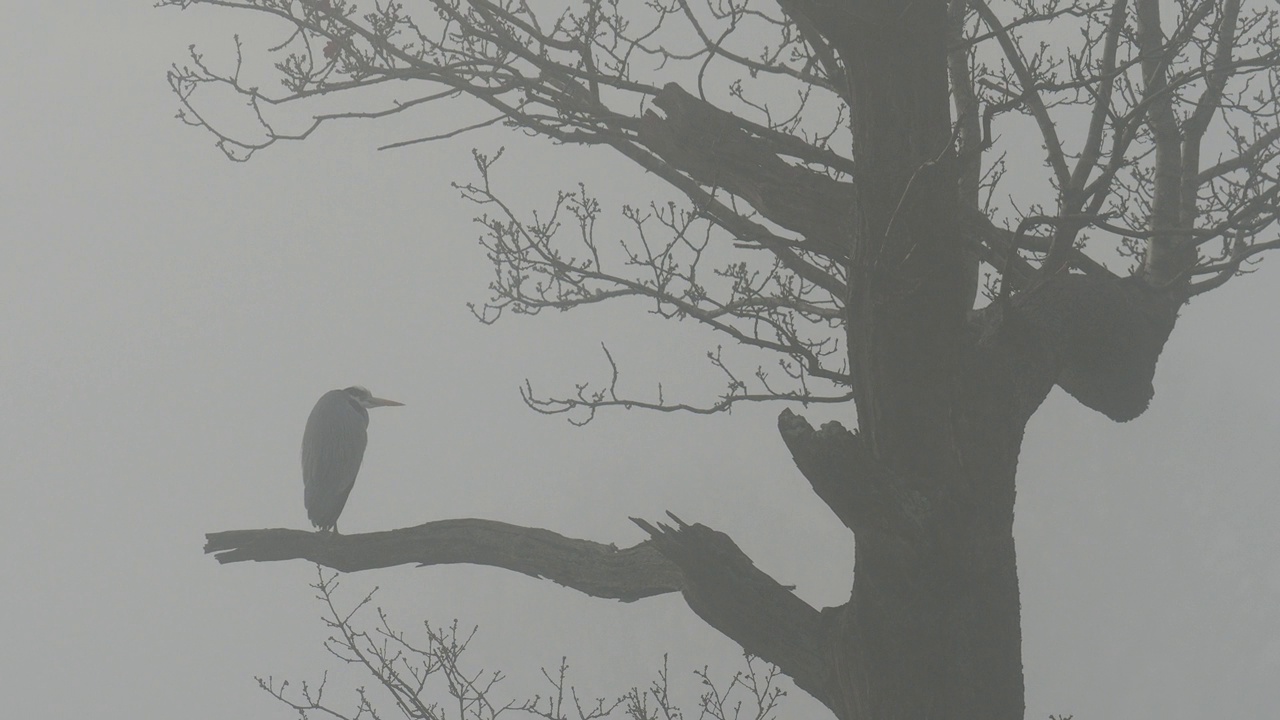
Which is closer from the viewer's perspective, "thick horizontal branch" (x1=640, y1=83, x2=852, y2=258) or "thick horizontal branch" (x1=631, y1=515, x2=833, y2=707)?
"thick horizontal branch" (x1=631, y1=515, x2=833, y2=707)

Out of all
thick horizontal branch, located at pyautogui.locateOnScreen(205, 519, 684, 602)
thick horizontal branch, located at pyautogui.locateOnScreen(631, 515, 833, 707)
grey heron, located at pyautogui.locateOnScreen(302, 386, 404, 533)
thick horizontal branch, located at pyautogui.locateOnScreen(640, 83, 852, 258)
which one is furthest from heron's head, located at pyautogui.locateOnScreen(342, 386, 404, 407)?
thick horizontal branch, located at pyautogui.locateOnScreen(631, 515, 833, 707)

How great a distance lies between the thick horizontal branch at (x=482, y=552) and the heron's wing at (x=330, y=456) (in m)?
1.82

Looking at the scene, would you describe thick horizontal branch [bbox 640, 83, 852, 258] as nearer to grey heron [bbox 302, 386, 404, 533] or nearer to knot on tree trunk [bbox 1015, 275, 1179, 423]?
knot on tree trunk [bbox 1015, 275, 1179, 423]

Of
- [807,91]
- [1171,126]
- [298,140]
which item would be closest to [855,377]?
[807,91]

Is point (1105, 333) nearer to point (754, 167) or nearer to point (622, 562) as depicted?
point (754, 167)

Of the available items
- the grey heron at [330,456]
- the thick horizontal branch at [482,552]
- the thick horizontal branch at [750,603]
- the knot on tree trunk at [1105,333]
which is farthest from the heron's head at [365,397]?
the knot on tree trunk at [1105,333]

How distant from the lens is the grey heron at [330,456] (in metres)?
7.14

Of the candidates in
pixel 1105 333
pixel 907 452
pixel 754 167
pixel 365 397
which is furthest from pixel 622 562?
pixel 365 397

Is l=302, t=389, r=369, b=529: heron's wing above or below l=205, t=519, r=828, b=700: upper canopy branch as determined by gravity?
above

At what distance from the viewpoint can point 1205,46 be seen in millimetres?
4297

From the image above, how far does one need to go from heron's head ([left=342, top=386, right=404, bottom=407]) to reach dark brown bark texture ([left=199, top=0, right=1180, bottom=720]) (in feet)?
14.5

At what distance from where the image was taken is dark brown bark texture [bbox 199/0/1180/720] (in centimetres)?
Result: 348

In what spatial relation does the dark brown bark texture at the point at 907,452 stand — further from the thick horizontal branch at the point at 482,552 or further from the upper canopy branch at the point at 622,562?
the thick horizontal branch at the point at 482,552

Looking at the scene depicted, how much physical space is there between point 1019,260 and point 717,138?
1418 mm
